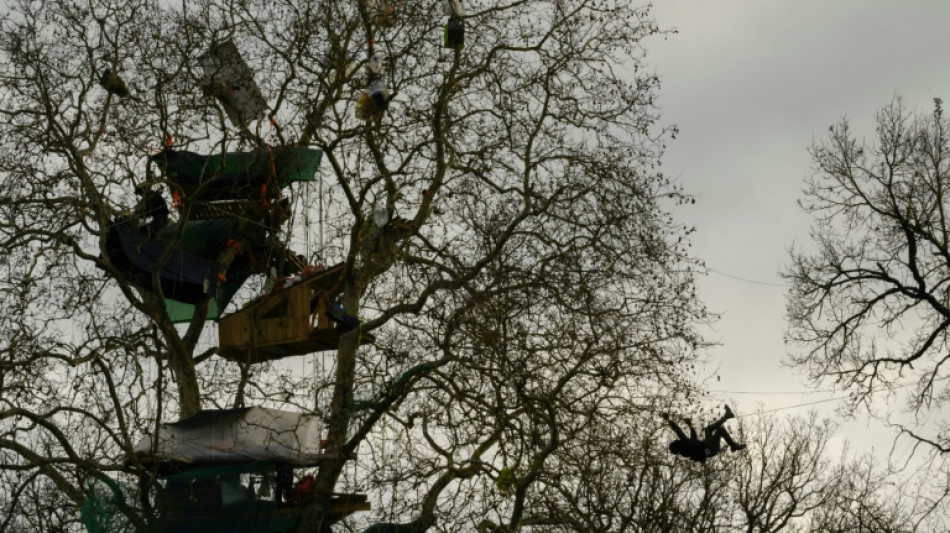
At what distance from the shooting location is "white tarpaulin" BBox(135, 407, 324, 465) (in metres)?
18.5

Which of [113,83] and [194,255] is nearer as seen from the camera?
[113,83]

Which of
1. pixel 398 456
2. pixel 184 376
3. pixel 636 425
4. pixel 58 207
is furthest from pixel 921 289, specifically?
pixel 58 207

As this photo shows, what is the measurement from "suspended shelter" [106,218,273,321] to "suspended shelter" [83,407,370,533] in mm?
1964

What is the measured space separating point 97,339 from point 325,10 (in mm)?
4979

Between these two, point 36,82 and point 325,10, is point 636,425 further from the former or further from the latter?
point 36,82

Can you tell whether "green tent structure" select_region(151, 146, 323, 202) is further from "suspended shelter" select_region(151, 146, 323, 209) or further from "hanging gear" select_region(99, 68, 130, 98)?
"hanging gear" select_region(99, 68, 130, 98)

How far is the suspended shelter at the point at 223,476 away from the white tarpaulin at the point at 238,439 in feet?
0.04

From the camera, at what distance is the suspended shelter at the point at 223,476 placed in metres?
18.0

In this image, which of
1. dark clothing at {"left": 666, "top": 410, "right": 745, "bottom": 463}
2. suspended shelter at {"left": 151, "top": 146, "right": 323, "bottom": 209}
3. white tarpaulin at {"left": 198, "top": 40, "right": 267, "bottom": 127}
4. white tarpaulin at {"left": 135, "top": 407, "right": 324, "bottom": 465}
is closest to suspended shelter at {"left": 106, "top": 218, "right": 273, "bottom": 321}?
suspended shelter at {"left": 151, "top": 146, "right": 323, "bottom": 209}

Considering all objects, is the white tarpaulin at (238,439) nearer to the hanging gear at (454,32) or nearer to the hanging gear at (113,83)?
the hanging gear at (113,83)

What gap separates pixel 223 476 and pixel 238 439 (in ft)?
1.91

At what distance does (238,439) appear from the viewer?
1869cm

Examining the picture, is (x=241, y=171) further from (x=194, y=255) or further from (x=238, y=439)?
(x=238, y=439)

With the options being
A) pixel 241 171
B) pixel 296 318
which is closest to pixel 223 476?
pixel 296 318
